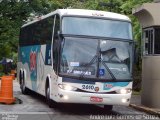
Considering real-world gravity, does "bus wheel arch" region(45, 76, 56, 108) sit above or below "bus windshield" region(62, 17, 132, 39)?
below

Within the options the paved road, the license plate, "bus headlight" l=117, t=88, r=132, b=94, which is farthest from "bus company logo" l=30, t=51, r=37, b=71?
"bus headlight" l=117, t=88, r=132, b=94

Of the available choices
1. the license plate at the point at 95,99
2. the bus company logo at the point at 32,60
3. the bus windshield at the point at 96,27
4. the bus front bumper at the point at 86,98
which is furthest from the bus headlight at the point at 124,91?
the bus company logo at the point at 32,60

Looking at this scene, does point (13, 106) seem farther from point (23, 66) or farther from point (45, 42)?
point (23, 66)

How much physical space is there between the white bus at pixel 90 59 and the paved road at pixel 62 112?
0.51 m

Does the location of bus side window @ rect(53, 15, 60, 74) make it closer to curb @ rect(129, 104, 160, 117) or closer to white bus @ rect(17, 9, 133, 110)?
white bus @ rect(17, 9, 133, 110)

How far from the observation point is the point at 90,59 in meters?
15.9

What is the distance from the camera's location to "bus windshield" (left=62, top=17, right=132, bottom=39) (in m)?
16.2

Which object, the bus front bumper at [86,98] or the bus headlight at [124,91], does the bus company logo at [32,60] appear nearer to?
the bus front bumper at [86,98]

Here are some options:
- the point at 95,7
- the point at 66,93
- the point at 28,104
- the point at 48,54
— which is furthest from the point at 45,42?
the point at 95,7

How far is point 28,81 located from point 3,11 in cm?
1478

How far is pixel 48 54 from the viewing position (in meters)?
18.1

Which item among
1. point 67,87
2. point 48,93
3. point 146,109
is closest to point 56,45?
point 67,87

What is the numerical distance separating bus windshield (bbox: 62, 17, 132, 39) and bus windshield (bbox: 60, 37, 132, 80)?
0.93 feet

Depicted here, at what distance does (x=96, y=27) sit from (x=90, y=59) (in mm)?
1225
